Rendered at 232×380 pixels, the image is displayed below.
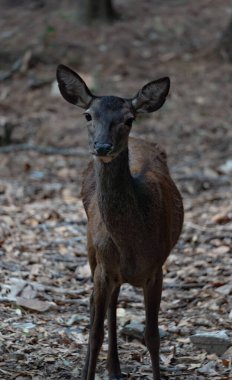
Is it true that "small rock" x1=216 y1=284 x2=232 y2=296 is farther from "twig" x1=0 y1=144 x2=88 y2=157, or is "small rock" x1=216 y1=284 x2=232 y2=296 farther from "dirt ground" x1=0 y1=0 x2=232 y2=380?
"twig" x1=0 y1=144 x2=88 y2=157

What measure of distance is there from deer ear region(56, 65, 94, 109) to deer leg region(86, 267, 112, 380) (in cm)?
112

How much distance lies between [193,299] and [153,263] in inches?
79.4

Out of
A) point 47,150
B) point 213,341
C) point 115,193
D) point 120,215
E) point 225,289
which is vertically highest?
point 47,150

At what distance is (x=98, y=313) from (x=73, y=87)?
1503 millimetres

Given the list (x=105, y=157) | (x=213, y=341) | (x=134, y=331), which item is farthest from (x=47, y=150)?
(x=105, y=157)

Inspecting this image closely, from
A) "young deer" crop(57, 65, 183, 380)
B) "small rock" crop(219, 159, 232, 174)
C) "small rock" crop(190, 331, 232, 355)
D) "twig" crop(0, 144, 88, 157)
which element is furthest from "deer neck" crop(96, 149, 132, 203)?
"twig" crop(0, 144, 88, 157)

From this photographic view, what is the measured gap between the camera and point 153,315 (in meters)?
5.73

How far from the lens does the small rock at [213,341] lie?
6.32 m

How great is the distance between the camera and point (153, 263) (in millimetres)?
5609

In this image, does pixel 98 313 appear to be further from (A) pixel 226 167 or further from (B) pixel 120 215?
(A) pixel 226 167

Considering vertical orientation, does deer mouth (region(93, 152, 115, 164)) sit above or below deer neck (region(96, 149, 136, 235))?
above

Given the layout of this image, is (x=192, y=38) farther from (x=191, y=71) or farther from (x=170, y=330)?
(x=170, y=330)

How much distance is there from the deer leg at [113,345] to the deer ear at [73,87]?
4.31ft

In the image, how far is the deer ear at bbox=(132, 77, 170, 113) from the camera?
5.80m
